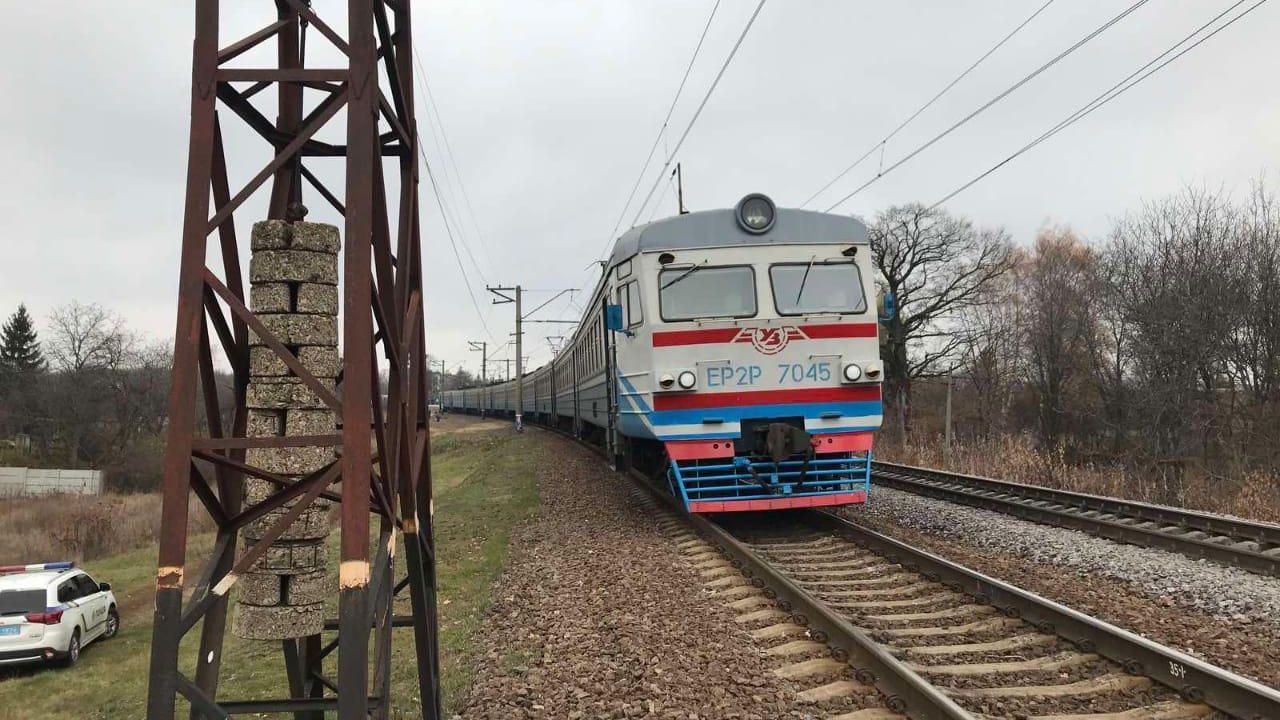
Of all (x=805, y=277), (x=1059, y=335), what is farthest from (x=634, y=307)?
(x=1059, y=335)

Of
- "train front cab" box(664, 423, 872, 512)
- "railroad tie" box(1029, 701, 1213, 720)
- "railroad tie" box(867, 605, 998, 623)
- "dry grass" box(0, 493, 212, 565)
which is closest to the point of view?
"railroad tie" box(1029, 701, 1213, 720)

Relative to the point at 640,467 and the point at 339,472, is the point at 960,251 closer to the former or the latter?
the point at 640,467

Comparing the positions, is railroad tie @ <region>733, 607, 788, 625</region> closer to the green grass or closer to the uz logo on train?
the green grass

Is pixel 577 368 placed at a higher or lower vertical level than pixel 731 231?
lower

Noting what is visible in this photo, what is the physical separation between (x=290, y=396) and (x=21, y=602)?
1207 cm

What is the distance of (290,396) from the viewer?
3445 mm

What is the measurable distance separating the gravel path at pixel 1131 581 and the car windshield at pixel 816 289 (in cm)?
278

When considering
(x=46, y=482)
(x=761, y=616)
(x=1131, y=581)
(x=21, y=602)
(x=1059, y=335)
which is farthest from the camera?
(x=46, y=482)

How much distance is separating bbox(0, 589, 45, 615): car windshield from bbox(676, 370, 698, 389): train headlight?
1067cm

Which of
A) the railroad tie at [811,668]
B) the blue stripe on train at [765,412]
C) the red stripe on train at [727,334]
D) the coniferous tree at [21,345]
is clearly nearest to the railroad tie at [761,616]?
the railroad tie at [811,668]

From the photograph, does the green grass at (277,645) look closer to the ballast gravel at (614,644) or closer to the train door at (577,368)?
the ballast gravel at (614,644)

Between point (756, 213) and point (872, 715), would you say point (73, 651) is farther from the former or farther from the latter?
point (872, 715)

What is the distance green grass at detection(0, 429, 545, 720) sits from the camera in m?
5.76

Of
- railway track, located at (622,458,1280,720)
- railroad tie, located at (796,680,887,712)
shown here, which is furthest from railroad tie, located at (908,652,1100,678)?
railroad tie, located at (796,680,887,712)
